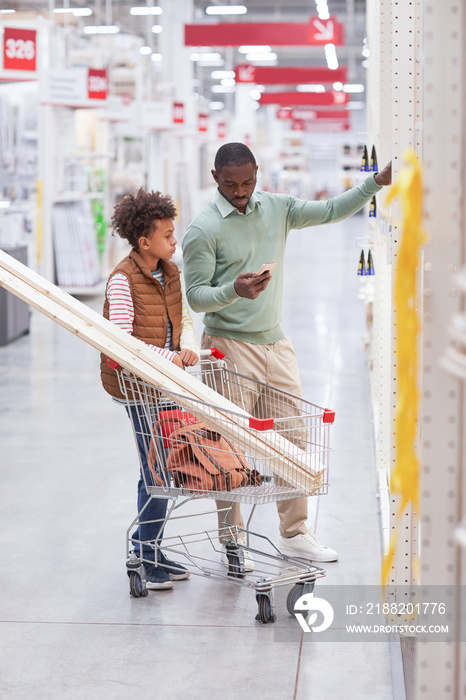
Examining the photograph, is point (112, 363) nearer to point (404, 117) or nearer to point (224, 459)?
point (224, 459)

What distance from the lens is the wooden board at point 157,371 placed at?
337 centimetres

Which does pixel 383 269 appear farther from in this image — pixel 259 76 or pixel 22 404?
pixel 259 76

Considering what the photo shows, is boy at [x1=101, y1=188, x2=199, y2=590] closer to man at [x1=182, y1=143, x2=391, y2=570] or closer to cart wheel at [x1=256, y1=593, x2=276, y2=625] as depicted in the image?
man at [x1=182, y1=143, x2=391, y2=570]

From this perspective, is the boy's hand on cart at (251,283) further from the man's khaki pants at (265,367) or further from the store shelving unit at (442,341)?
the store shelving unit at (442,341)

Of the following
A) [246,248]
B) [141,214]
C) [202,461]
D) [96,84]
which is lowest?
[202,461]

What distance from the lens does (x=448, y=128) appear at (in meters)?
2.02

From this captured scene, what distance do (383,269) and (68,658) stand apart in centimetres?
308

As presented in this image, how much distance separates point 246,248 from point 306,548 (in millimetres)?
1360

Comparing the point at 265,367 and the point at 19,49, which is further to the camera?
the point at 19,49

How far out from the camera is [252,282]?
11.1 feet

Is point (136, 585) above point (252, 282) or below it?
below

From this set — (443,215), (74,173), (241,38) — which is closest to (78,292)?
(74,173)

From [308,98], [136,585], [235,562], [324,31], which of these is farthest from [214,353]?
[308,98]

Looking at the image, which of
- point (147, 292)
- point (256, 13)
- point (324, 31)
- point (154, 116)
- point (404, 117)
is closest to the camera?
point (404, 117)
